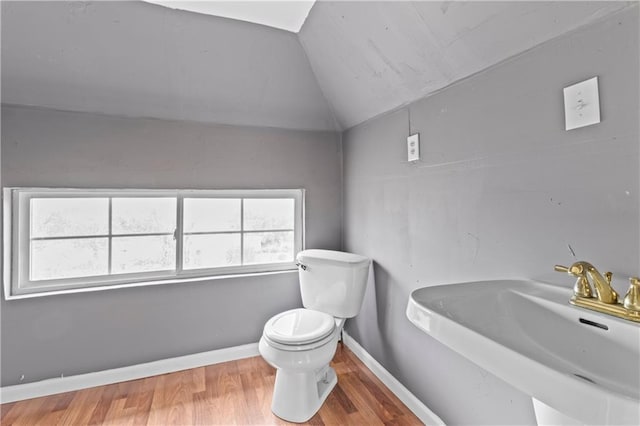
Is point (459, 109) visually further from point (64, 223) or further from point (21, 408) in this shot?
point (21, 408)

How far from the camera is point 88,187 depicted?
5.97ft

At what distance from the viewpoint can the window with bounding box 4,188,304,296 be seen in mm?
1787

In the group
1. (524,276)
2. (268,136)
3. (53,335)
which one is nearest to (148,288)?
(53,335)

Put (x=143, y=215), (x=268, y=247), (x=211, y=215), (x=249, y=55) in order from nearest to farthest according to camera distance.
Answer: (x=249, y=55) < (x=143, y=215) < (x=211, y=215) < (x=268, y=247)

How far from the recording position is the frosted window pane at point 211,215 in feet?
7.08

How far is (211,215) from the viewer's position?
7.29ft

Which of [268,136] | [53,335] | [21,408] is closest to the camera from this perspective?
[21,408]

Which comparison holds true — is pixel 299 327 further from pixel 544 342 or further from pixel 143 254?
pixel 143 254

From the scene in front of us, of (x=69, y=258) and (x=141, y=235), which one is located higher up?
(x=141, y=235)

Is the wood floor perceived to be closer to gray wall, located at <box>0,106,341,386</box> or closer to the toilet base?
the toilet base

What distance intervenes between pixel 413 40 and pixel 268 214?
155 centimetres

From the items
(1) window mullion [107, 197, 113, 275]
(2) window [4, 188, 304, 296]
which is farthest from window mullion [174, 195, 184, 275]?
(1) window mullion [107, 197, 113, 275]

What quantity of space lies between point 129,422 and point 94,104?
1811mm

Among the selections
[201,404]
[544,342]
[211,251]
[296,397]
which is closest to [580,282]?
[544,342]
